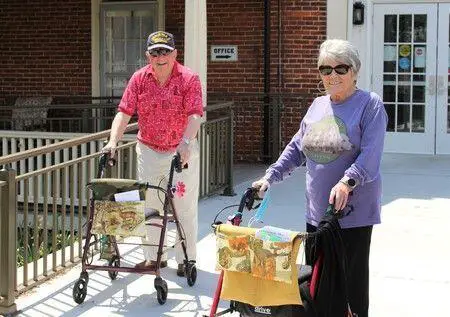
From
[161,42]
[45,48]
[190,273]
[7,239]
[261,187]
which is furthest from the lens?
[45,48]

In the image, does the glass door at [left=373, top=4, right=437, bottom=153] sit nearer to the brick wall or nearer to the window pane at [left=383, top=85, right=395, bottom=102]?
the window pane at [left=383, top=85, right=395, bottom=102]

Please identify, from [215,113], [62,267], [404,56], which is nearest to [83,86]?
[215,113]

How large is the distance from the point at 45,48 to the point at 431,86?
6.52 metres

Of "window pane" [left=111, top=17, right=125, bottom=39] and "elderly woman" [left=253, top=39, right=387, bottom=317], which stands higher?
"window pane" [left=111, top=17, right=125, bottom=39]

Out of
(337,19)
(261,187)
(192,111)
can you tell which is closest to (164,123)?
(192,111)

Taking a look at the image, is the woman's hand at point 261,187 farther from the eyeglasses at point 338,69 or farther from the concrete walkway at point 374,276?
the concrete walkway at point 374,276

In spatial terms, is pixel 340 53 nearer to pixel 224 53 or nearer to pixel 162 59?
pixel 162 59

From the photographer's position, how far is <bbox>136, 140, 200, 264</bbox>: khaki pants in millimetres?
5297

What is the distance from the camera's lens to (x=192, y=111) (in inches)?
199

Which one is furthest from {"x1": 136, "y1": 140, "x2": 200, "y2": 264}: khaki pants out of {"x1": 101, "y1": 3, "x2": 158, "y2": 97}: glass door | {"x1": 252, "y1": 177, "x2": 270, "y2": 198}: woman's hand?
{"x1": 101, "y1": 3, "x2": 158, "y2": 97}: glass door

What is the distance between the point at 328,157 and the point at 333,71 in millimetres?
414

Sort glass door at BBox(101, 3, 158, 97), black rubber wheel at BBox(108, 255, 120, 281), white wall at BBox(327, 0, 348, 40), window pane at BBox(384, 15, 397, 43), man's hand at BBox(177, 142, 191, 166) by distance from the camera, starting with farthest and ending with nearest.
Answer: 1. glass door at BBox(101, 3, 158, 97)
2. window pane at BBox(384, 15, 397, 43)
3. white wall at BBox(327, 0, 348, 40)
4. black rubber wheel at BBox(108, 255, 120, 281)
5. man's hand at BBox(177, 142, 191, 166)

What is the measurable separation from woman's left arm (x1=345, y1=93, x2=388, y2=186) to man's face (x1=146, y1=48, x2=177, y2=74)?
1.80 m

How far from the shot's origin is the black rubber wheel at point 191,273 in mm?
5282
